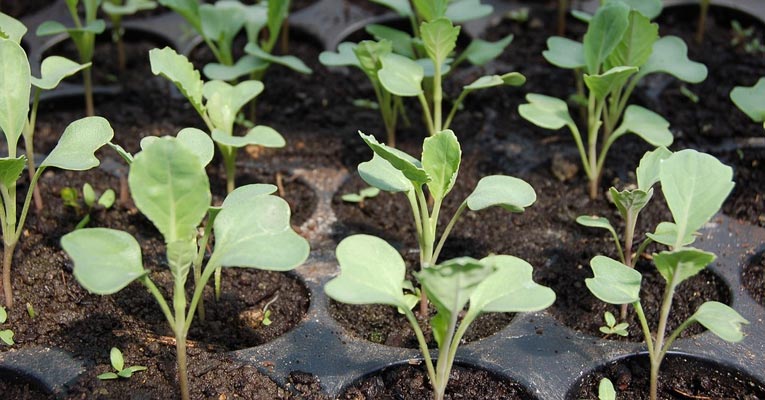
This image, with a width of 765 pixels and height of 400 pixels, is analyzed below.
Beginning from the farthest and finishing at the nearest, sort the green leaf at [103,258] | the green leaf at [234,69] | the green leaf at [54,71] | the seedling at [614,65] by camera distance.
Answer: the green leaf at [234,69], the seedling at [614,65], the green leaf at [54,71], the green leaf at [103,258]

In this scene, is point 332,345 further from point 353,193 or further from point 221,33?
point 221,33

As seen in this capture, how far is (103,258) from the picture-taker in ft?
3.38

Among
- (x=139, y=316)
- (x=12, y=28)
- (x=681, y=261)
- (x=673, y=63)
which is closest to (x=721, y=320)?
(x=681, y=261)

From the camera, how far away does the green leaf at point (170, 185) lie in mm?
1015

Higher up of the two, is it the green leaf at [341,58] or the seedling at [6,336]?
the green leaf at [341,58]

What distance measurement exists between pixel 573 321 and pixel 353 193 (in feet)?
1.73

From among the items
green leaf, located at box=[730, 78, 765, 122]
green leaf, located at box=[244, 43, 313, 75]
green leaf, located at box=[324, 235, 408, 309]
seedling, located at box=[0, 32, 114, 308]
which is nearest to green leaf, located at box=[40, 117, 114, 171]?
seedling, located at box=[0, 32, 114, 308]

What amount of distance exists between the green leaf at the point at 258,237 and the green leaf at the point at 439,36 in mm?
516

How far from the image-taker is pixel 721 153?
1845mm

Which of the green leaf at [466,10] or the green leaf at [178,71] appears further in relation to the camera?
the green leaf at [466,10]

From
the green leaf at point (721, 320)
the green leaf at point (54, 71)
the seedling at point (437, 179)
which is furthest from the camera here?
the green leaf at point (54, 71)

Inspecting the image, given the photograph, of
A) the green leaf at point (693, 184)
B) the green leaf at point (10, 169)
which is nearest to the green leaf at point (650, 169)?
the green leaf at point (693, 184)

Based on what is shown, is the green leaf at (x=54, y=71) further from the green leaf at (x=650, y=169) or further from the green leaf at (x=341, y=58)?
the green leaf at (x=650, y=169)

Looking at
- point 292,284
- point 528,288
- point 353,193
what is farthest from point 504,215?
point 528,288
